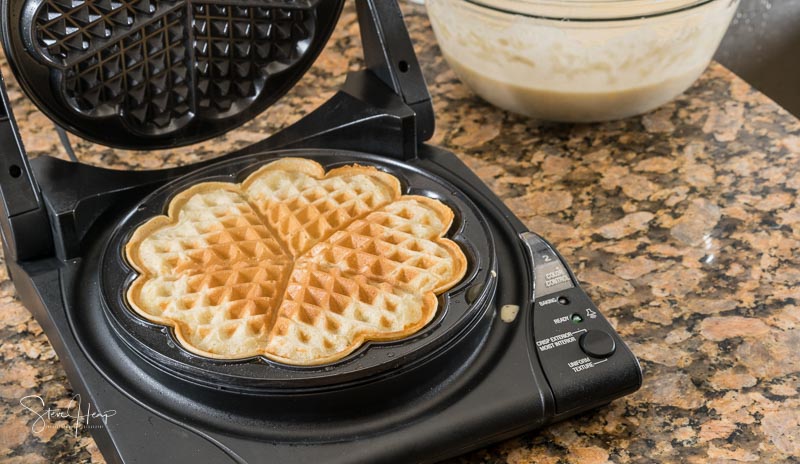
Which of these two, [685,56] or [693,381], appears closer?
[693,381]

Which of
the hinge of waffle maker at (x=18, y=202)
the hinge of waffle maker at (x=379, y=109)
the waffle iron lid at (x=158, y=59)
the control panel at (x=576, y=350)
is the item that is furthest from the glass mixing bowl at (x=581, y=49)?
A: the hinge of waffle maker at (x=18, y=202)

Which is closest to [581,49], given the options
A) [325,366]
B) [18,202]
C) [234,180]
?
[234,180]

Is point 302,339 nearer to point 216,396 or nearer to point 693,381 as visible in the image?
point 216,396

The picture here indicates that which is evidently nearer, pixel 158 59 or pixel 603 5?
pixel 158 59

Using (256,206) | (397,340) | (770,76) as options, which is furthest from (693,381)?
(770,76)

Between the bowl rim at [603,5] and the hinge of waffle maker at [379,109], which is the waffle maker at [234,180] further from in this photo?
the bowl rim at [603,5]

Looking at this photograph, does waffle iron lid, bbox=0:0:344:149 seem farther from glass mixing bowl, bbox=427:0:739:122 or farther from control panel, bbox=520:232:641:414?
control panel, bbox=520:232:641:414

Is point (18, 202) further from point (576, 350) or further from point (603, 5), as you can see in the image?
point (603, 5)

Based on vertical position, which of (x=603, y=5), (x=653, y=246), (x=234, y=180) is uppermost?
(x=603, y=5)
